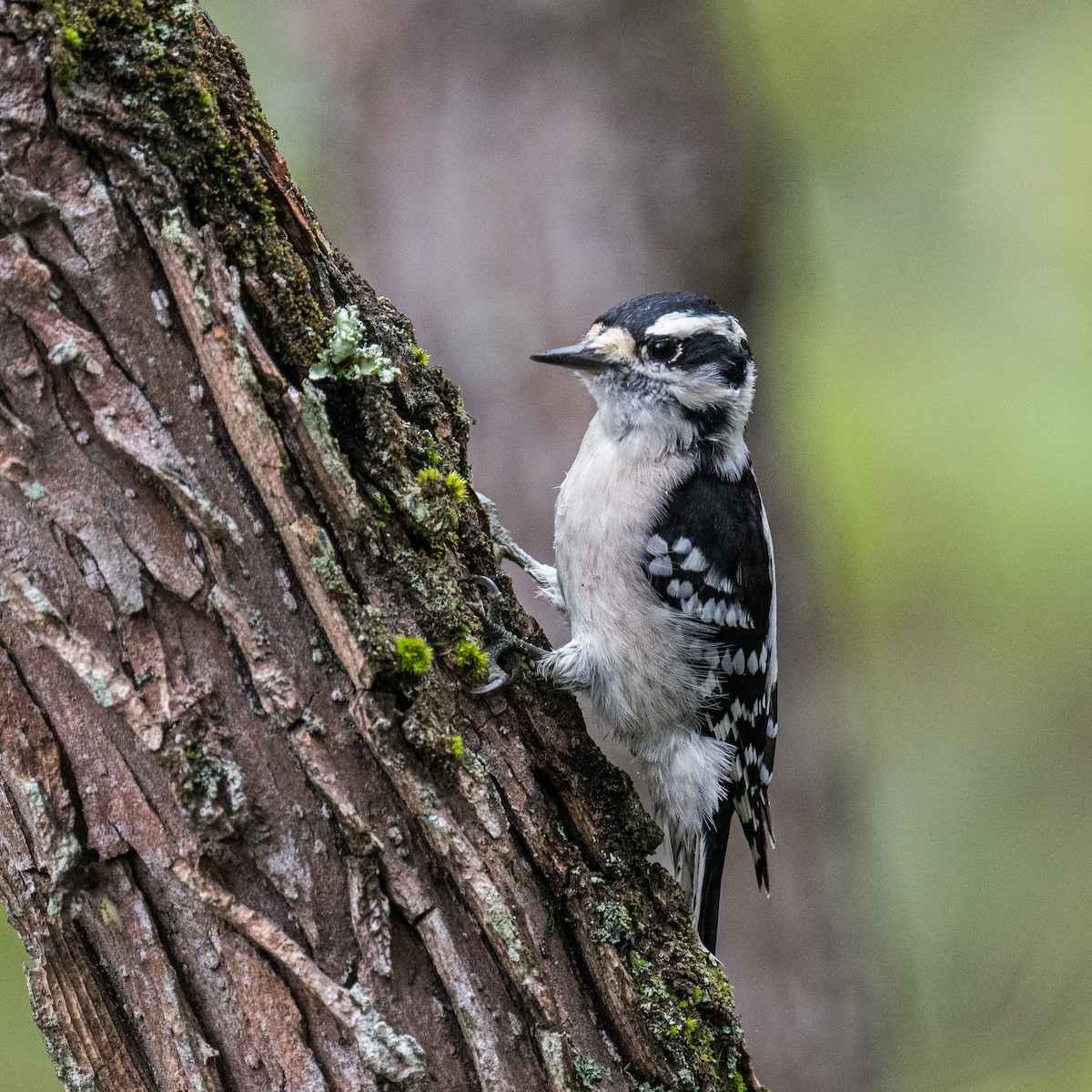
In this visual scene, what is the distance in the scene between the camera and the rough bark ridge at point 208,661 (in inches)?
67.6

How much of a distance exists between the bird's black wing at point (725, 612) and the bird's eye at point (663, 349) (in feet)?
1.19

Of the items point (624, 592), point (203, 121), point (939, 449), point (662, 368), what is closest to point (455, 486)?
point (203, 121)

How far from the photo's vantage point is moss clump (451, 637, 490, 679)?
6.75 ft

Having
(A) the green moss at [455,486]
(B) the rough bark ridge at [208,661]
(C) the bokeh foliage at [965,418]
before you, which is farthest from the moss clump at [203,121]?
(C) the bokeh foliage at [965,418]

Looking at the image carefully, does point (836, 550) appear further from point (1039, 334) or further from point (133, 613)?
point (133, 613)

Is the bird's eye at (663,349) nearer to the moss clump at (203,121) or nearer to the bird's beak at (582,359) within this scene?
the bird's beak at (582,359)

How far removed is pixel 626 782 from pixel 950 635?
19.8 feet

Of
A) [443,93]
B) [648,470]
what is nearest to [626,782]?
[648,470]

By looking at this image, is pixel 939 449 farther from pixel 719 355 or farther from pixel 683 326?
pixel 683 326

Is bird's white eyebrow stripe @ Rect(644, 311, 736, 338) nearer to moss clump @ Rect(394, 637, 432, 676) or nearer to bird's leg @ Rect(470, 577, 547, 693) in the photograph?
bird's leg @ Rect(470, 577, 547, 693)

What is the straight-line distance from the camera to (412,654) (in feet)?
6.38

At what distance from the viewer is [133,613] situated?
175 centimetres

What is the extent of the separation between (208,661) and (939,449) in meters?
5.87

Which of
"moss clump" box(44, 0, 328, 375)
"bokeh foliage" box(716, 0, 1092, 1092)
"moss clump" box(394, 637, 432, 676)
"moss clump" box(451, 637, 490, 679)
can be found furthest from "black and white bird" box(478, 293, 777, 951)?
"bokeh foliage" box(716, 0, 1092, 1092)
